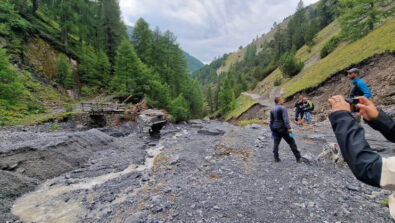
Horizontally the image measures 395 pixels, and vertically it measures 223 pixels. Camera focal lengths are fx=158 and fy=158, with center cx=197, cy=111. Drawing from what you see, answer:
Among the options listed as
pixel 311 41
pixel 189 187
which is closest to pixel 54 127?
pixel 189 187

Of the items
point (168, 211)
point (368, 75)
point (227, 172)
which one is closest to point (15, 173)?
point (168, 211)

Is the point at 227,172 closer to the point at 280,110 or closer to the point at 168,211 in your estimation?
the point at 168,211

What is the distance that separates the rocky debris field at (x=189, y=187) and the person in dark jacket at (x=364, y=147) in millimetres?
2674

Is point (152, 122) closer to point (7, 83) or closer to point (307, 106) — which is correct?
point (7, 83)

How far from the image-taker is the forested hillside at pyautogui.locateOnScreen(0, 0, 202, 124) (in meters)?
20.6

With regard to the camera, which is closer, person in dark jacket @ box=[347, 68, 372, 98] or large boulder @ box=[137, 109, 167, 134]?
person in dark jacket @ box=[347, 68, 372, 98]

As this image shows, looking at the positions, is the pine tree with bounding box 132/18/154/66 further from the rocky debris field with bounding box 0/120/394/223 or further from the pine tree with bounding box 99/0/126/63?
the rocky debris field with bounding box 0/120/394/223

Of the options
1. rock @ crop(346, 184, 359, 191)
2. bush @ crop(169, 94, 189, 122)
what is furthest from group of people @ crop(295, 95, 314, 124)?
bush @ crop(169, 94, 189, 122)

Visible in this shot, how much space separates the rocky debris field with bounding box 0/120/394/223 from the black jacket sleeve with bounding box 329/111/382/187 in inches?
106

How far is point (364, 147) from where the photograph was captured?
1342mm

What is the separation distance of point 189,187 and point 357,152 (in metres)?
4.40

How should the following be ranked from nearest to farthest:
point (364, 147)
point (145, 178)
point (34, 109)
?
1. point (364, 147)
2. point (145, 178)
3. point (34, 109)

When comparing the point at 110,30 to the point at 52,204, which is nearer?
the point at 52,204

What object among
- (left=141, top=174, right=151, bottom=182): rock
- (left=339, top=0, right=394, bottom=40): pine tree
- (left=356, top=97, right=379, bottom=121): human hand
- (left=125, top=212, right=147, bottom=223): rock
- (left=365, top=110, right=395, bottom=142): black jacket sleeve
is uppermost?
(left=339, top=0, right=394, bottom=40): pine tree
